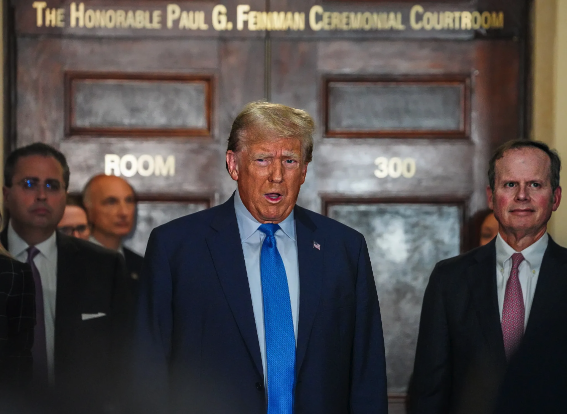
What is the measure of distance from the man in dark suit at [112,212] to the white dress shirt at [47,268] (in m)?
0.37

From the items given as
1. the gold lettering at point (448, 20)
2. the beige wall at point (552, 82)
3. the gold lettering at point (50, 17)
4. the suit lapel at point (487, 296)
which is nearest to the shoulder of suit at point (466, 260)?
the suit lapel at point (487, 296)

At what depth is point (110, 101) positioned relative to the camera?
450cm

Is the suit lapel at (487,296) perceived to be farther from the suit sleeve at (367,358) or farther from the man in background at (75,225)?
the man in background at (75,225)

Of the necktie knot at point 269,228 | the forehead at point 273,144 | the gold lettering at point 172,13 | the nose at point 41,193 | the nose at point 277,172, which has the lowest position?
the necktie knot at point 269,228

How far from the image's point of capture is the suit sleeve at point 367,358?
3033 mm

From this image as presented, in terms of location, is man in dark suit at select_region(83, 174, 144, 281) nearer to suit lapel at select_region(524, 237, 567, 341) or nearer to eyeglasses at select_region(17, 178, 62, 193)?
eyeglasses at select_region(17, 178, 62, 193)

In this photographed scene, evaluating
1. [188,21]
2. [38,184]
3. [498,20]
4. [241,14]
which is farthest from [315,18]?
[38,184]

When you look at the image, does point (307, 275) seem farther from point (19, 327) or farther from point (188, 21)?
point (188, 21)

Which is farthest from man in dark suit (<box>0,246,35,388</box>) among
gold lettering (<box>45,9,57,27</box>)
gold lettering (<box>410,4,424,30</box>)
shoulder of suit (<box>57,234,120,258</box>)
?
gold lettering (<box>410,4,424,30</box>)

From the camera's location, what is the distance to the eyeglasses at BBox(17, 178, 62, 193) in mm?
4047

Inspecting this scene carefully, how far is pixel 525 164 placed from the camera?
3.52 metres

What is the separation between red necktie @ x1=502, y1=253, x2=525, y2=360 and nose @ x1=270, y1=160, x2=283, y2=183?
1055 millimetres

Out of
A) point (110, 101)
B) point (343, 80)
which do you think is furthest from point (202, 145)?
point (343, 80)

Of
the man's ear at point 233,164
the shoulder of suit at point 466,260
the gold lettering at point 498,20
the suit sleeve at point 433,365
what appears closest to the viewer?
the man's ear at point 233,164
